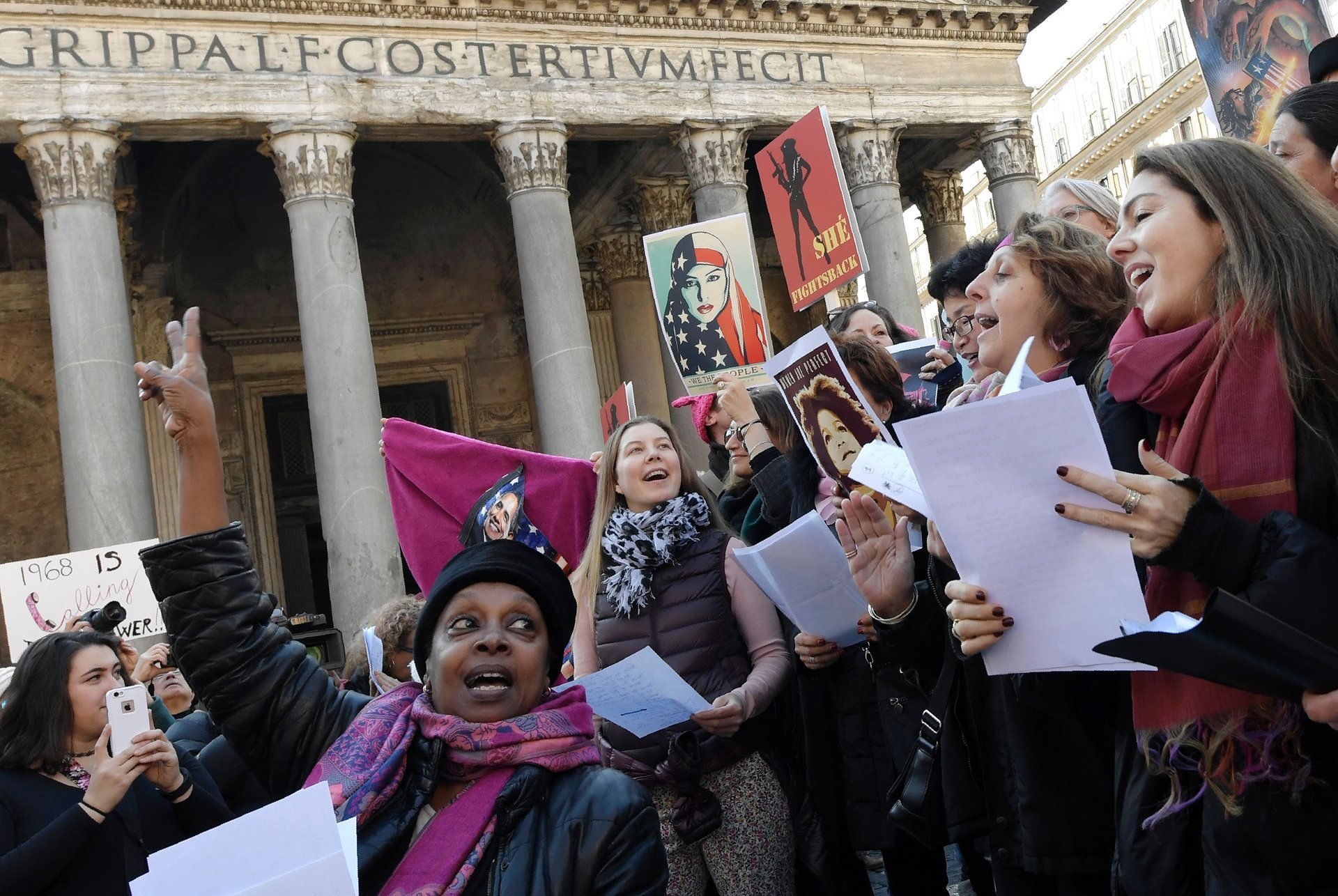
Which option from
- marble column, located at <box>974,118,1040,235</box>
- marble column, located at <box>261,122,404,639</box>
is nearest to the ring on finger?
marble column, located at <box>261,122,404,639</box>

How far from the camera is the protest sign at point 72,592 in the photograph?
9508mm

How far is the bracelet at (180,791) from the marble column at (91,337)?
10064 millimetres

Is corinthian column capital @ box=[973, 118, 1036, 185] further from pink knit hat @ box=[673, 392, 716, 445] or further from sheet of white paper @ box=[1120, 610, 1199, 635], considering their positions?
sheet of white paper @ box=[1120, 610, 1199, 635]

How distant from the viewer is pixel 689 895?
158 inches

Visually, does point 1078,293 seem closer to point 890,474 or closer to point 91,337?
point 890,474

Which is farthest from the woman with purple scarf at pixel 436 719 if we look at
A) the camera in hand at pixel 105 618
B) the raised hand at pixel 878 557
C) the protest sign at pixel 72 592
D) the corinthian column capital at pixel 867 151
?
the corinthian column capital at pixel 867 151

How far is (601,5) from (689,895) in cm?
1477

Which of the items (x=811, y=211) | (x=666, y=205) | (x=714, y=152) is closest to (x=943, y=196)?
(x=666, y=205)

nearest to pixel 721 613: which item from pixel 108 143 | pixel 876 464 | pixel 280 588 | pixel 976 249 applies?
pixel 876 464

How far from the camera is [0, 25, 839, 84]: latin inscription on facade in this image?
13977mm

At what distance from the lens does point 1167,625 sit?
75.6 inches

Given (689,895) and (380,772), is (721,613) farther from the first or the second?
(380,772)

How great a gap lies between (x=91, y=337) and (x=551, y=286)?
5.54 m

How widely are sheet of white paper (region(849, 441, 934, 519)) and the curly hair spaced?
2.35ft
